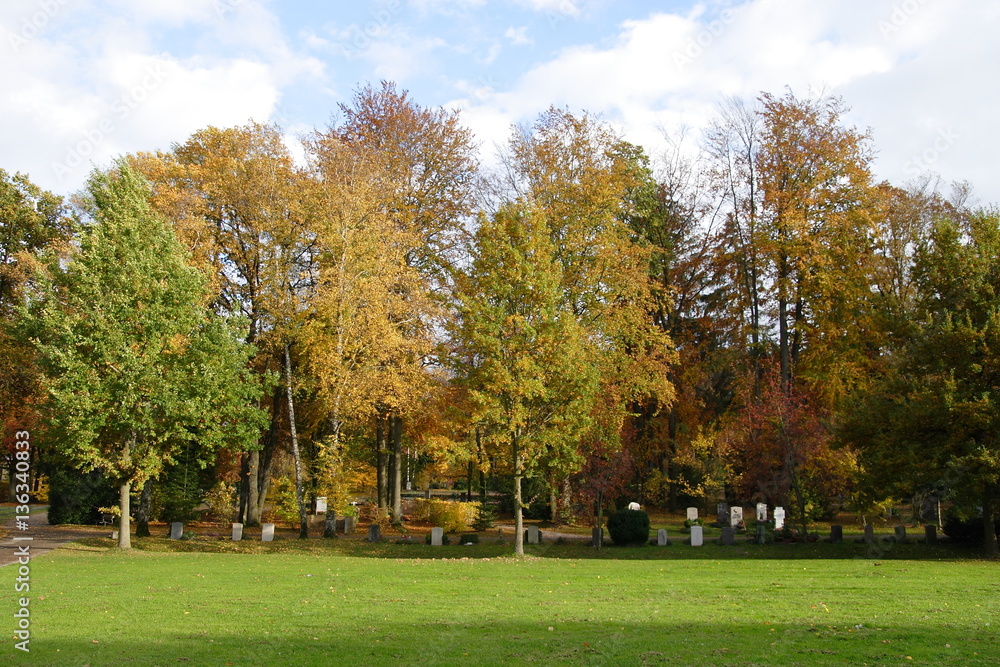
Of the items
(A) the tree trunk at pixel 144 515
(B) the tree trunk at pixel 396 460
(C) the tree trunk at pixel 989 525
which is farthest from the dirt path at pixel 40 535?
(C) the tree trunk at pixel 989 525

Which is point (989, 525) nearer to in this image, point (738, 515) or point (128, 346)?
point (738, 515)

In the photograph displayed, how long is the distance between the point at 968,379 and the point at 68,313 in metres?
25.1

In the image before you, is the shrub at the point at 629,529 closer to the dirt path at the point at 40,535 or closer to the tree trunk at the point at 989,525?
the tree trunk at the point at 989,525

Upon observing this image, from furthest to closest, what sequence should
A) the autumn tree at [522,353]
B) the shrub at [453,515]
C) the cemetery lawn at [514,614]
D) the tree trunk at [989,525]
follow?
the shrub at [453,515], the autumn tree at [522,353], the tree trunk at [989,525], the cemetery lawn at [514,614]

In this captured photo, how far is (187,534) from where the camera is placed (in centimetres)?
2605

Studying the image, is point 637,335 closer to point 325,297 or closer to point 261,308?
point 325,297

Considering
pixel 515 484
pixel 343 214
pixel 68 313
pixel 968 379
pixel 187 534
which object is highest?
pixel 343 214

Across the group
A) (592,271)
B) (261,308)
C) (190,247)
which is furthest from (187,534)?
(592,271)

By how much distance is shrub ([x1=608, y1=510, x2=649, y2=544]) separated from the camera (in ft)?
78.5

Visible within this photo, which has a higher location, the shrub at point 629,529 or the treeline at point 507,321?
the treeline at point 507,321

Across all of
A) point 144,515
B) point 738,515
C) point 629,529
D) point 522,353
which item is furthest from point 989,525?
point 144,515

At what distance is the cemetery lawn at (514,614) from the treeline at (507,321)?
4835mm

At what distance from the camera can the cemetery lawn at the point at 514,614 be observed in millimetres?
8156

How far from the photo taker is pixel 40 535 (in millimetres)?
26125
